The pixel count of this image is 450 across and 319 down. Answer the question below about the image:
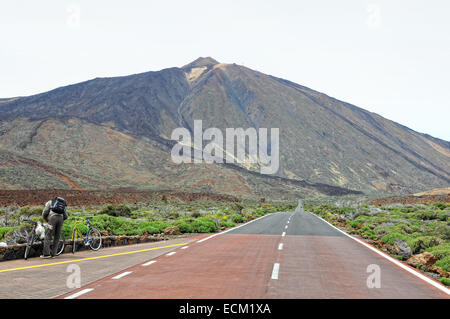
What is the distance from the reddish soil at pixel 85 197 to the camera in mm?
51312

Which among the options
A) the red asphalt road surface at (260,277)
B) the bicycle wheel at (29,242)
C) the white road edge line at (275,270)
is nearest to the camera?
the red asphalt road surface at (260,277)

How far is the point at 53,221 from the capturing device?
1174 cm

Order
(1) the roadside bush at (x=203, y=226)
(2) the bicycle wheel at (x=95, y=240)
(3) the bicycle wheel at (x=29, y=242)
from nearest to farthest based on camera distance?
(3) the bicycle wheel at (x=29, y=242), (2) the bicycle wheel at (x=95, y=240), (1) the roadside bush at (x=203, y=226)

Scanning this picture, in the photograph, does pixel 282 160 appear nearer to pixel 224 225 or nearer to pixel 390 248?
pixel 224 225

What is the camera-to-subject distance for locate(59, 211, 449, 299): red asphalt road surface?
299 inches

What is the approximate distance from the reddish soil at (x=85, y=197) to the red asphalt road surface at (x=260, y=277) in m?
43.1

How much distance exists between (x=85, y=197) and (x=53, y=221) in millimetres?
50785

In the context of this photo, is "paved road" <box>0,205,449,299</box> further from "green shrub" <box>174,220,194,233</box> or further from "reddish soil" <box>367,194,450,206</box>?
"reddish soil" <box>367,194,450,206</box>

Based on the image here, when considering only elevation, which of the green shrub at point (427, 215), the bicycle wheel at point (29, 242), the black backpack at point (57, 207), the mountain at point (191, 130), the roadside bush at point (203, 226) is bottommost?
the roadside bush at point (203, 226)

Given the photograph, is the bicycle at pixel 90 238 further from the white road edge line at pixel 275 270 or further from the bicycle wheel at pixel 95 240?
the white road edge line at pixel 275 270

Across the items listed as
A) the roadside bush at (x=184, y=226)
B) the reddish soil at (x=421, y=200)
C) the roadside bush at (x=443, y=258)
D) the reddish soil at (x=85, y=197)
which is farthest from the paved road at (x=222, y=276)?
the reddish soil at (x=421, y=200)

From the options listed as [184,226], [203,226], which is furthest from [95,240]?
[203,226]
